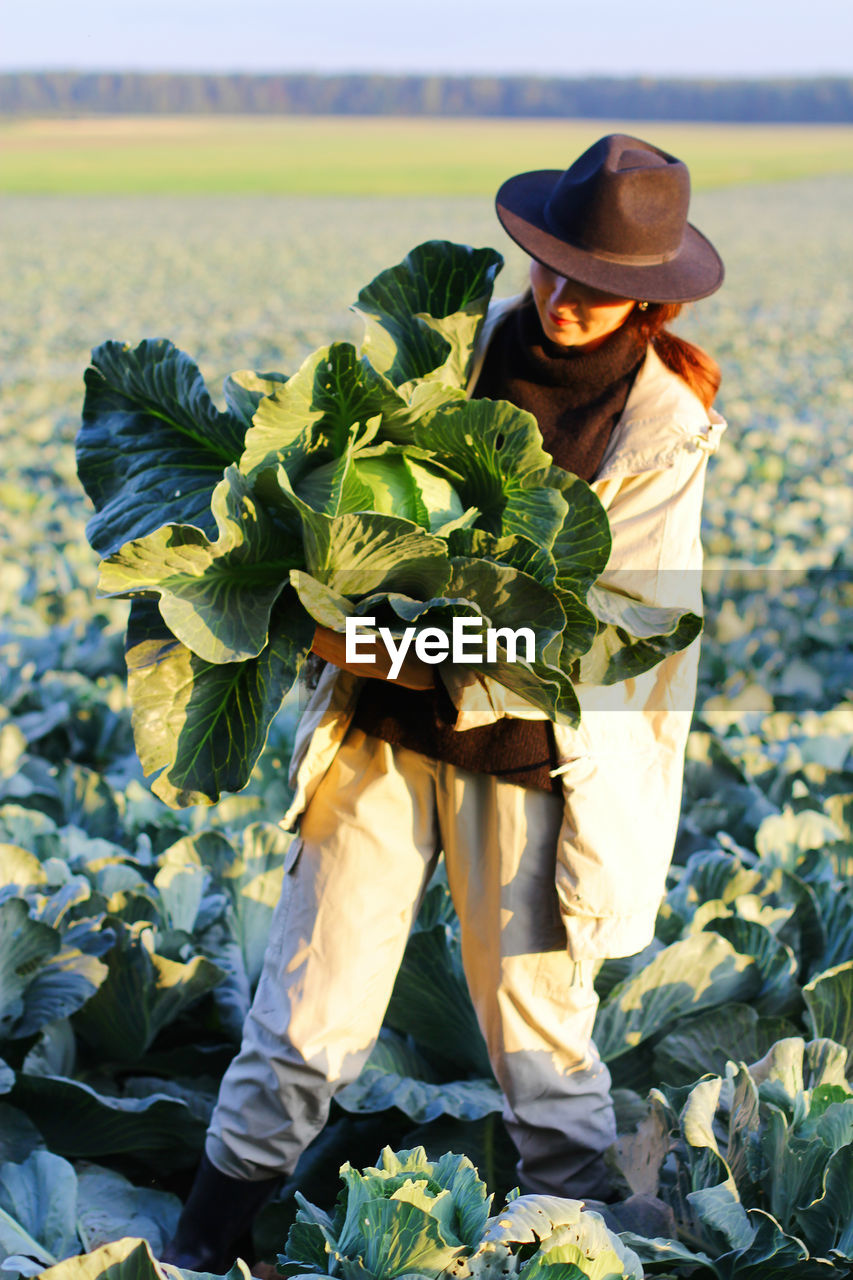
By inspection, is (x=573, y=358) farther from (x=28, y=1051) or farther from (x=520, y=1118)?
(x=28, y=1051)

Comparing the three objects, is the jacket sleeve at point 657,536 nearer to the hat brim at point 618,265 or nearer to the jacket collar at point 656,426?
the jacket collar at point 656,426

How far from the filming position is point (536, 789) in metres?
1.89

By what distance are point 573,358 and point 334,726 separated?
2.28 ft

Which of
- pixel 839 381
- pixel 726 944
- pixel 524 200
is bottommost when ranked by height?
pixel 726 944

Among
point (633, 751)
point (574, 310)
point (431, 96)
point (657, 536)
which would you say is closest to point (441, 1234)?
point (633, 751)

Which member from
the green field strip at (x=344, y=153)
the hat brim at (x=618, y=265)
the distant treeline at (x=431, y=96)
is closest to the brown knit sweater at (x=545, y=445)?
the hat brim at (x=618, y=265)

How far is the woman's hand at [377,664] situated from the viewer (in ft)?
5.82

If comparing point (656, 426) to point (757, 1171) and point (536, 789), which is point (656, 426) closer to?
point (536, 789)

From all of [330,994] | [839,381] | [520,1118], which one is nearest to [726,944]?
[520,1118]

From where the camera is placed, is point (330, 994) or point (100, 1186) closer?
point (330, 994)

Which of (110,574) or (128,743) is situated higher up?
(110,574)

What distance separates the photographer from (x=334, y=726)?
196 centimetres

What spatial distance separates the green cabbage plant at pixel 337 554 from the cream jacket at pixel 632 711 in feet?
0.36

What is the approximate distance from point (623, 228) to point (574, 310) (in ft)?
0.44
